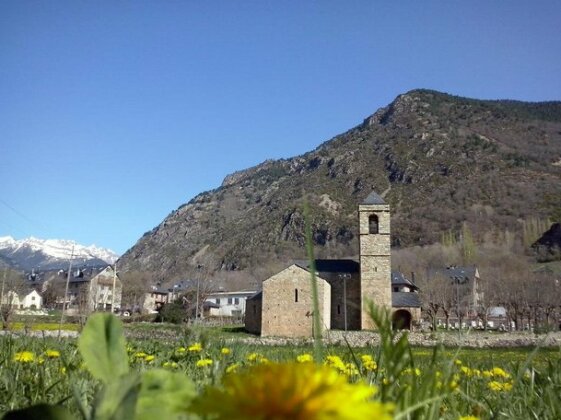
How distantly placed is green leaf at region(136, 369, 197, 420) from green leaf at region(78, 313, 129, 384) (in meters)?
0.07

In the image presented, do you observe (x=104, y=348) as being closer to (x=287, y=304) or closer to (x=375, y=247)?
(x=287, y=304)

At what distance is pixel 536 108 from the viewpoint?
15925 cm

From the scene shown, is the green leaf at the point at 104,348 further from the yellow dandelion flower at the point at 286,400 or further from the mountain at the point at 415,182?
the mountain at the point at 415,182

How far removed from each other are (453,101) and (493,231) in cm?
6040

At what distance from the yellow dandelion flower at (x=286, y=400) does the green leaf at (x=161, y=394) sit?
254 mm

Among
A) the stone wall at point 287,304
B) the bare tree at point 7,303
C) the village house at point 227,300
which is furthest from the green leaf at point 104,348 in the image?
the village house at point 227,300

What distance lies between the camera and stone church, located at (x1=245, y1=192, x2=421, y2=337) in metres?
41.3

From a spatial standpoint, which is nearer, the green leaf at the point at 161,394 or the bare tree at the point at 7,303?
the green leaf at the point at 161,394

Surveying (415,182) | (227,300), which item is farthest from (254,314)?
(415,182)

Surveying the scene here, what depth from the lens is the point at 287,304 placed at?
41406 millimetres

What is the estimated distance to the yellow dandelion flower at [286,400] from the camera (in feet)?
1.00

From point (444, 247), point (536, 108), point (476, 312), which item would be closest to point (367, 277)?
point (476, 312)

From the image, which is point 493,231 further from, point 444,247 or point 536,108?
point 536,108

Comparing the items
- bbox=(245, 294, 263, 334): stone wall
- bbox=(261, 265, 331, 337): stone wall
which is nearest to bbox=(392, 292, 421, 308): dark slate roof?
bbox=(261, 265, 331, 337): stone wall
